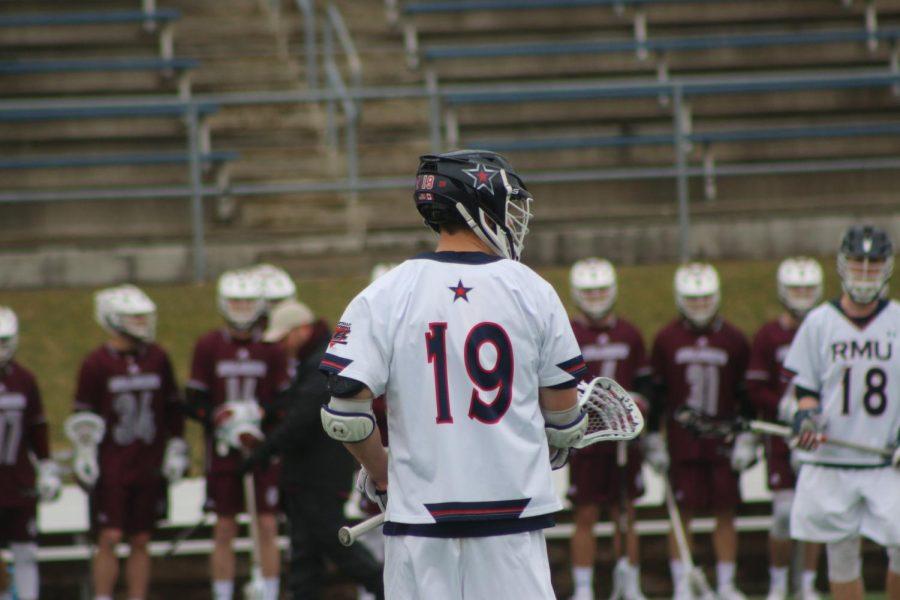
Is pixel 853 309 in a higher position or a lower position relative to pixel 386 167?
lower

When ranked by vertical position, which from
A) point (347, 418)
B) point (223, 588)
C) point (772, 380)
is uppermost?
point (347, 418)

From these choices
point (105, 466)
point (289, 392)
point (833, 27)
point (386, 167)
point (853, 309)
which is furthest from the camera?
point (833, 27)

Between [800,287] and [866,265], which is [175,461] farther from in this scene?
[866,265]

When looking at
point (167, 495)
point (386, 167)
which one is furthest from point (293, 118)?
point (167, 495)

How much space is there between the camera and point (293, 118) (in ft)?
46.1

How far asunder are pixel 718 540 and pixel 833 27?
8101mm

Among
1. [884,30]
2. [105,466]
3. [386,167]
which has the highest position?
[884,30]

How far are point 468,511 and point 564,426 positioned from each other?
0.42 metres

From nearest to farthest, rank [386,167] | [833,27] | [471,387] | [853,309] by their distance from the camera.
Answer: [471,387]
[853,309]
[386,167]
[833,27]

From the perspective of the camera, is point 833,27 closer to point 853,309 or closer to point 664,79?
point 664,79

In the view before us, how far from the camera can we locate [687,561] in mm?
7734

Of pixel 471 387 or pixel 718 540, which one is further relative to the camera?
pixel 718 540

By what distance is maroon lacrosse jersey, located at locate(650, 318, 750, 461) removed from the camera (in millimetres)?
8180

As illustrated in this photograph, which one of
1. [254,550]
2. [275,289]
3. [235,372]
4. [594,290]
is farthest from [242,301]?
[594,290]
